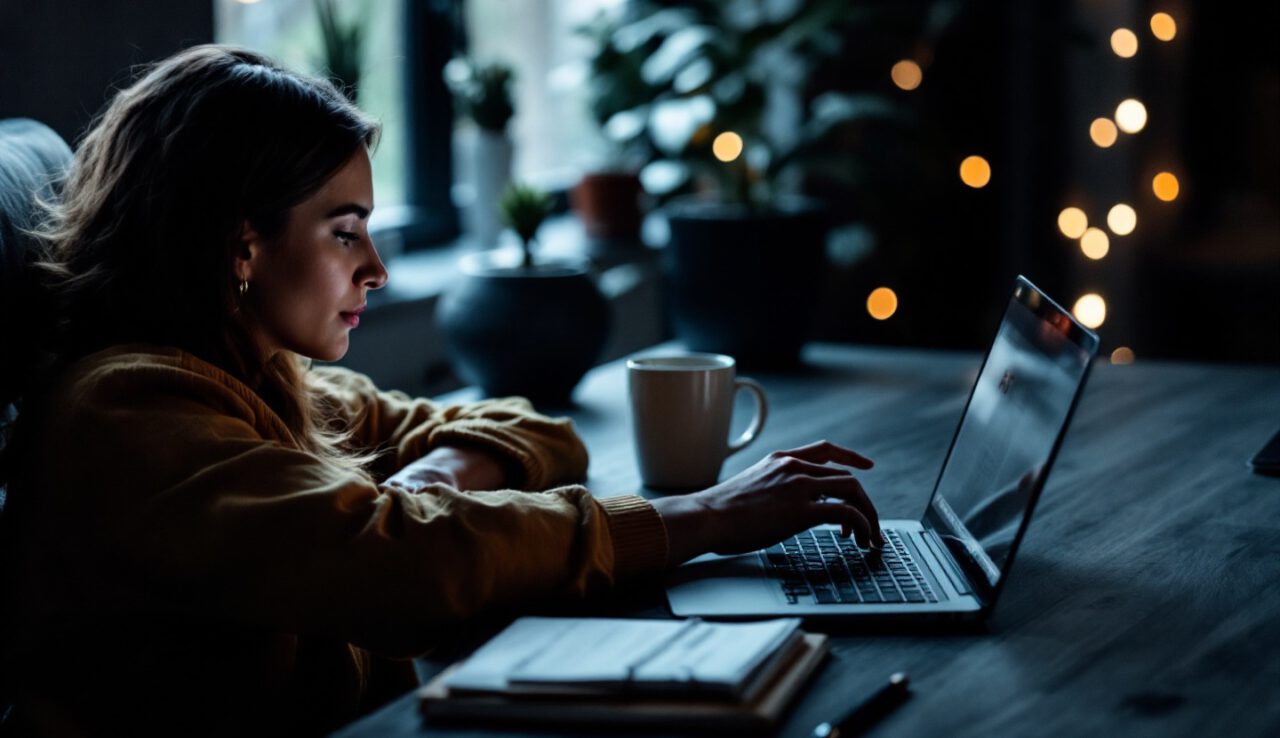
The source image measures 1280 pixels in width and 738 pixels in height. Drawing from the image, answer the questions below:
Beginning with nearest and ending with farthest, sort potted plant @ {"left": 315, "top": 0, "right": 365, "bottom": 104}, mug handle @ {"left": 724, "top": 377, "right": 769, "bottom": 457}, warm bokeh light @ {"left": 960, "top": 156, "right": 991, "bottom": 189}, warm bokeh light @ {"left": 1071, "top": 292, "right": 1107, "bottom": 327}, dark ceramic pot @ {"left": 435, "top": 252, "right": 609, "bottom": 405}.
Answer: mug handle @ {"left": 724, "top": 377, "right": 769, "bottom": 457}, dark ceramic pot @ {"left": 435, "top": 252, "right": 609, "bottom": 405}, potted plant @ {"left": 315, "top": 0, "right": 365, "bottom": 104}, warm bokeh light @ {"left": 960, "top": 156, "right": 991, "bottom": 189}, warm bokeh light @ {"left": 1071, "top": 292, "right": 1107, "bottom": 327}

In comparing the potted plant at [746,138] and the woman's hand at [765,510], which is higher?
the potted plant at [746,138]

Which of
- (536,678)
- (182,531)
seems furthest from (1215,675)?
(182,531)

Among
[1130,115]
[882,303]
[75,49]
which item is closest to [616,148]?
[882,303]

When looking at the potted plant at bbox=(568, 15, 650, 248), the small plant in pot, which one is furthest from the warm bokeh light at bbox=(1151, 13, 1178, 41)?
the small plant in pot

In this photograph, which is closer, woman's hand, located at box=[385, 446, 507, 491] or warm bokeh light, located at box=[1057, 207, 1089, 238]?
woman's hand, located at box=[385, 446, 507, 491]

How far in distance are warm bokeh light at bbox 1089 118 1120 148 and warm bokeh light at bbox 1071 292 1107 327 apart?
1.28 ft

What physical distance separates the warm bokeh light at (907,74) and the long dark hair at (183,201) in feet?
8.08

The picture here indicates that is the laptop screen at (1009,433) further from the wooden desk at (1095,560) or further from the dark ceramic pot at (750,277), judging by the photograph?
the dark ceramic pot at (750,277)

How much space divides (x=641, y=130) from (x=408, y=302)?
0.86 m

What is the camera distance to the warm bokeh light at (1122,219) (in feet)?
11.3

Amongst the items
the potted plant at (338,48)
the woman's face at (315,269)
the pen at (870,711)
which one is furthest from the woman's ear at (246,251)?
the potted plant at (338,48)

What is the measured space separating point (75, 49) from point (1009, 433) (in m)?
1.11

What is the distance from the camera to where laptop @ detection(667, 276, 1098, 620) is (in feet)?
3.11

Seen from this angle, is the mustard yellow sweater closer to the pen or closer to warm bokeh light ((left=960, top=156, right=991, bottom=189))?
the pen
